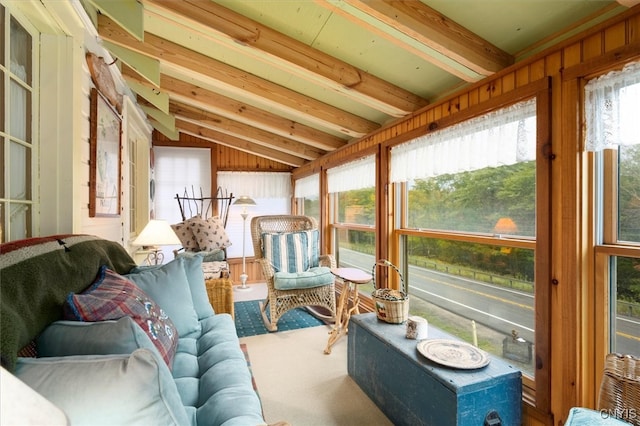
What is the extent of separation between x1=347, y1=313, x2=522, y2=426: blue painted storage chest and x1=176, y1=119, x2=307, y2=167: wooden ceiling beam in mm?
3801

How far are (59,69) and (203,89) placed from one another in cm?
181

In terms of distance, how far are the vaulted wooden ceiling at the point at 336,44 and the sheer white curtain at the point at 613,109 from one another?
0.93 feet

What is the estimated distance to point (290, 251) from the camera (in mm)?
3350

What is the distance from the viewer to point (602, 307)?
138cm

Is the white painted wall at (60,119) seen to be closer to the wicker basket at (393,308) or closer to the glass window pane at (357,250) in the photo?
the wicker basket at (393,308)

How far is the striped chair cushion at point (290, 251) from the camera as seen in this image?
3287 millimetres

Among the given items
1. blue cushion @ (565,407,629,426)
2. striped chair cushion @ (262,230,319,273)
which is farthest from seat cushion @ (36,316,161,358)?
striped chair cushion @ (262,230,319,273)

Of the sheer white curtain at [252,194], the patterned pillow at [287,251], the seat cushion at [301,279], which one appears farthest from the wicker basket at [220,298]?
the sheer white curtain at [252,194]

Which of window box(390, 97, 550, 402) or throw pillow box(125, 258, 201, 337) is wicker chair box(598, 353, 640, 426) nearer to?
window box(390, 97, 550, 402)

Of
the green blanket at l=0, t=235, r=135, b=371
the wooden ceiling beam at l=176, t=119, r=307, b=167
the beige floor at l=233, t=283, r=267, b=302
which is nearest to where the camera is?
the green blanket at l=0, t=235, r=135, b=371

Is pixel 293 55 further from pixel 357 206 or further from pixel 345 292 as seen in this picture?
pixel 357 206

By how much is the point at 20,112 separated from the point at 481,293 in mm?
2800

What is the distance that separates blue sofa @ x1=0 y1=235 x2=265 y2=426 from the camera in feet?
2.03

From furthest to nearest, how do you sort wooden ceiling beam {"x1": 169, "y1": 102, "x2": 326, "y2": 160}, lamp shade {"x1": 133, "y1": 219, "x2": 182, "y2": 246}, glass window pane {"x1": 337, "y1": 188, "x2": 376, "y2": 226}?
wooden ceiling beam {"x1": 169, "y1": 102, "x2": 326, "y2": 160} → glass window pane {"x1": 337, "y1": 188, "x2": 376, "y2": 226} → lamp shade {"x1": 133, "y1": 219, "x2": 182, "y2": 246}
